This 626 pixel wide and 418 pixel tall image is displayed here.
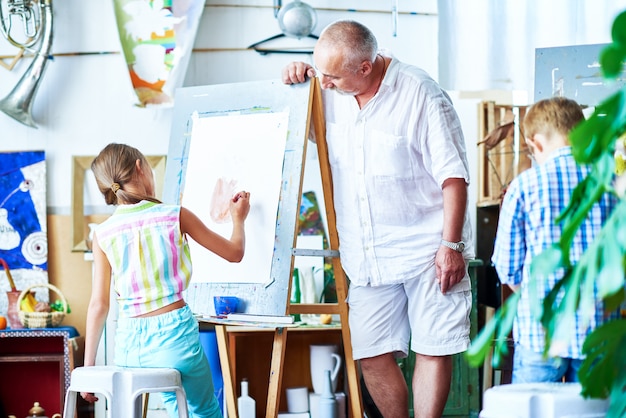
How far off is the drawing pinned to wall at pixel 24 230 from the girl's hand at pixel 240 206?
5.23 feet

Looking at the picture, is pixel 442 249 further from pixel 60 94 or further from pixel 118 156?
pixel 60 94

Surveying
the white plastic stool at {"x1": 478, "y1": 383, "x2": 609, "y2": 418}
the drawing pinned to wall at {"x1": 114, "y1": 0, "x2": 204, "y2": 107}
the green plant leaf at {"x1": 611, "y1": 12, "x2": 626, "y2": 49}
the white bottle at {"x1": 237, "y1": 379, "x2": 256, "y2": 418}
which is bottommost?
the white bottle at {"x1": 237, "y1": 379, "x2": 256, "y2": 418}

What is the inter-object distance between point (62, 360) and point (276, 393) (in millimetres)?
1564

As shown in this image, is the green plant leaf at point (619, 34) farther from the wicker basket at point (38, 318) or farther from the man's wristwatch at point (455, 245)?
the wicker basket at point (38, 318)

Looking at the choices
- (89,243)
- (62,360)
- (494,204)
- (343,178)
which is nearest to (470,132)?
(494,204)

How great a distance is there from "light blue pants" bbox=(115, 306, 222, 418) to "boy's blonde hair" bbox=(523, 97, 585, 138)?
106cm

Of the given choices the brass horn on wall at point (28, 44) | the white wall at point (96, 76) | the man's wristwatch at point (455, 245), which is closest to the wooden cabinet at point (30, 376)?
the white wall at point (96, 76)

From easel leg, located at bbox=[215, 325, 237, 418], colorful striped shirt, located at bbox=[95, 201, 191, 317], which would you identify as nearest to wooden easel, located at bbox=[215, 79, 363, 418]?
easel leg, located at bbox=[215, 325, 237, 418]

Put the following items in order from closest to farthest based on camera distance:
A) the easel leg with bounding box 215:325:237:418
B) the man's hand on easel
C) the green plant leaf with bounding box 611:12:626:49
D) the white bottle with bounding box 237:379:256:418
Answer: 1. the green plant leaf with bounding box 611:12:626:49
2. the easel leg with bounding box 215:325:237:418
3. the man's hand on easel
4. the white bottle with bounding box 237:379:256:418

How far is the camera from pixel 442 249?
2680 mm

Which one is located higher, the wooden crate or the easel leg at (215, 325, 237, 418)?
the wooden crate

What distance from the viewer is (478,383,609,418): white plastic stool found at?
173 cm

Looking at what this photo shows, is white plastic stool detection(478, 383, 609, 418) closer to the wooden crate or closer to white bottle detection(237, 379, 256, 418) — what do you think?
white bottle detection(237, 379, 256, 418)

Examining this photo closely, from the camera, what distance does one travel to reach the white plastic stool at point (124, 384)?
2168 millimetres
